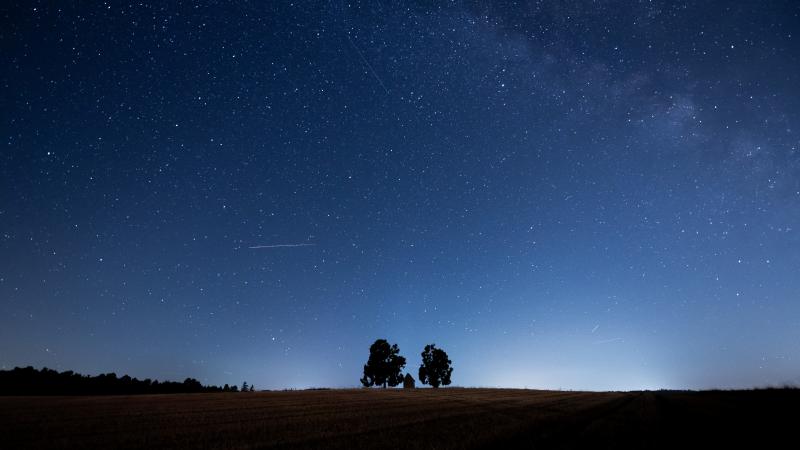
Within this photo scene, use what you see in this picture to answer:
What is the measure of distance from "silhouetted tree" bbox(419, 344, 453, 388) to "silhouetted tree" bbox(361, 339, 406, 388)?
629 cm

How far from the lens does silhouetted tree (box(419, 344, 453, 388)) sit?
311 feet

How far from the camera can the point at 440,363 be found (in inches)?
3804

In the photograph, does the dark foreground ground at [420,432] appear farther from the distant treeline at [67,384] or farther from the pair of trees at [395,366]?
the pair of trees at [395,366]

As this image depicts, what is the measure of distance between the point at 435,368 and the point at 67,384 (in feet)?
227

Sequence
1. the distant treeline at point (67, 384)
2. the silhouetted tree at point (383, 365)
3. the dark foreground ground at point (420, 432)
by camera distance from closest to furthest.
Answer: the dark foreground ground at point (420, 432) < the distant treeline at point (67, 384) < the silhouetted tree at point (383, 365)

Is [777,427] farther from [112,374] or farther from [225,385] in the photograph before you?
[225,385]

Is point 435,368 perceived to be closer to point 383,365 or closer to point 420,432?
point 383,365

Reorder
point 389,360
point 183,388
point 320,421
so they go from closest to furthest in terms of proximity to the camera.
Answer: point 320,421 → point 183,388 → point 389,360

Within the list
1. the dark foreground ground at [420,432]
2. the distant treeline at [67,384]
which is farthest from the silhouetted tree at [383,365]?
the dark foreground ground at [420,432]

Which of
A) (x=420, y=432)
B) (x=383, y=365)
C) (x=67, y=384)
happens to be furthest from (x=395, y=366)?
(x=420, y=432)

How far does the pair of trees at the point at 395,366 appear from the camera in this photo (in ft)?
295

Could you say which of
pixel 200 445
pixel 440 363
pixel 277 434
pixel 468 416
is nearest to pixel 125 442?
pixel 200 445

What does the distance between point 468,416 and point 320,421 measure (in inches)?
257

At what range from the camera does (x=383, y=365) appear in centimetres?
9056
